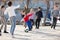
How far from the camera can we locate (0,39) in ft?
38.8

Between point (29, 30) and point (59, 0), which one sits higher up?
point (59, 0)

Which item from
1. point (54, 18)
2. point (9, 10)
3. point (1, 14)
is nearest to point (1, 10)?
point (1, 14)

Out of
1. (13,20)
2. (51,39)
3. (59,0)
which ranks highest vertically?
(59,0)

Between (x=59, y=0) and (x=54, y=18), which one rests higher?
(x=59, y=0)

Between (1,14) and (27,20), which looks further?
(27,20)

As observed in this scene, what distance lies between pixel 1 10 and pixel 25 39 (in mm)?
3074

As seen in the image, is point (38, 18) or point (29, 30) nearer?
point (29, 30)

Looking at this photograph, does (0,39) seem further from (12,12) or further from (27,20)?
(27,20)

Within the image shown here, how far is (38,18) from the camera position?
1844 centimetres

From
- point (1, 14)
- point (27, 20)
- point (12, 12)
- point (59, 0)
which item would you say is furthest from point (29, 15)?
point (59, 0)

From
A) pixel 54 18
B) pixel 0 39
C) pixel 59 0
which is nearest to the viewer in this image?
pixel 0 39

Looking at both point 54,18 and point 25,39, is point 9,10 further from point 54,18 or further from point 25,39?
point 54,18

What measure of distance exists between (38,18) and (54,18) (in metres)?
1.38

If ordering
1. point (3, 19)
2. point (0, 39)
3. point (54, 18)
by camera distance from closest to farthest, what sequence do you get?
point (0, 39) → point (3, 19) → point (54, 18)
